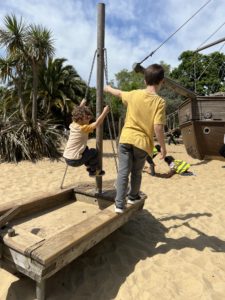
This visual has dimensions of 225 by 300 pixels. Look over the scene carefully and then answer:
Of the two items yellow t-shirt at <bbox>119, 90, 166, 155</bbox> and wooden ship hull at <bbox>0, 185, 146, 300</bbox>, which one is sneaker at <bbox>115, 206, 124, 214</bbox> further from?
yellow t-shirt at <bbox>119, 90, 166, 155</bbox>

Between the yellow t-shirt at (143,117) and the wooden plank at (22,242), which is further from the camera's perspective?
the yellow t-shirt at (143,117)

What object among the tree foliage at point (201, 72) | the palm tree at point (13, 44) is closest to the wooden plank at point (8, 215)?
the palm tree at point (13, 44)

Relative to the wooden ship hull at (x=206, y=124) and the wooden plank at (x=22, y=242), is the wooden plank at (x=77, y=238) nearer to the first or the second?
the wooden plank at (x=22, y=242)

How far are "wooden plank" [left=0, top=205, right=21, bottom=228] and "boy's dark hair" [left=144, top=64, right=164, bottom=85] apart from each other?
6.73ft

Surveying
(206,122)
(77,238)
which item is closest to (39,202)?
(77,238)

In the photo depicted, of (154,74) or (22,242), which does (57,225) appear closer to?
(22,242)

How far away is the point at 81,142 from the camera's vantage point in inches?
155

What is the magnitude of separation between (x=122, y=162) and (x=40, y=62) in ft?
30.3

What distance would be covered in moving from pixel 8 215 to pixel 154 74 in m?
2.16

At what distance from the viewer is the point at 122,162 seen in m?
3.22

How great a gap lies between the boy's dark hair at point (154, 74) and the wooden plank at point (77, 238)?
152 cm

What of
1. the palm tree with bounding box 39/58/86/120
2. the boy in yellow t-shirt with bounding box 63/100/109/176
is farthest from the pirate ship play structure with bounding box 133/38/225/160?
the palm tree with bounding box 39/58/86/120

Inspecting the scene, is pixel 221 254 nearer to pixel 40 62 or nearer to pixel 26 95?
pixel 40 62

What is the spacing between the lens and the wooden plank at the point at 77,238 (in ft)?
7.72
